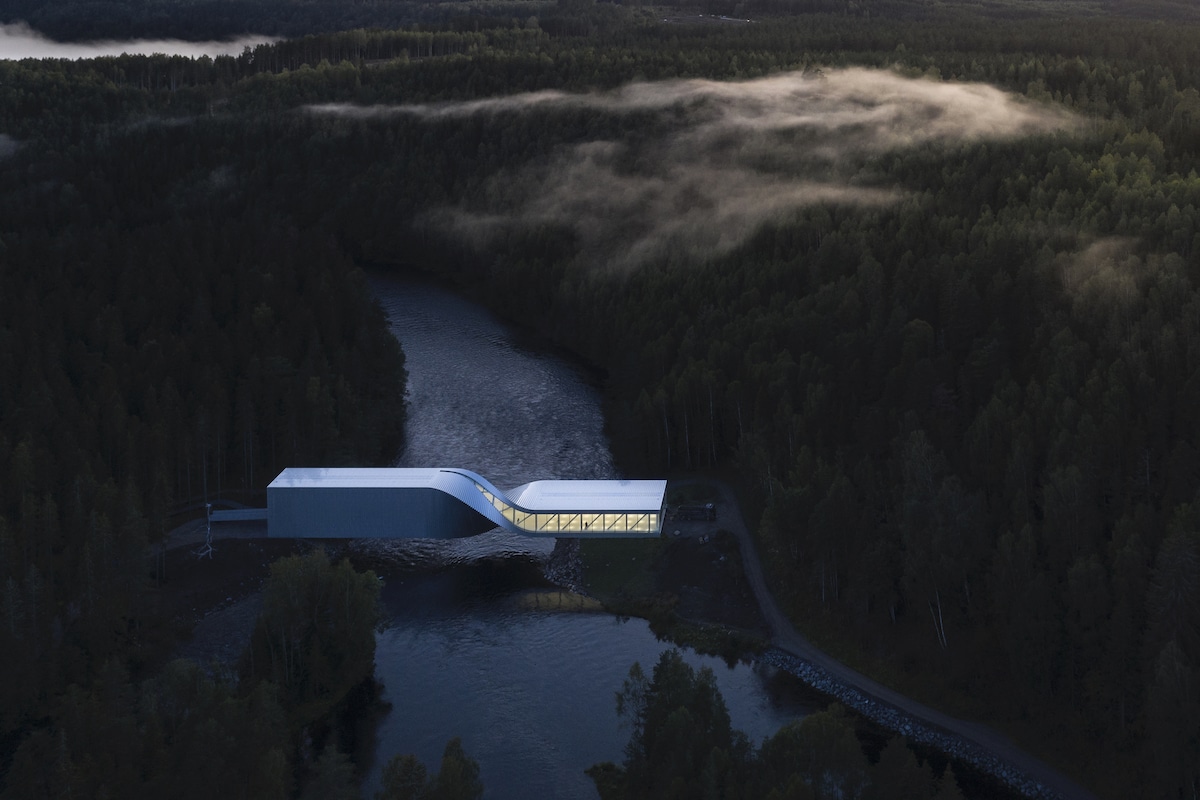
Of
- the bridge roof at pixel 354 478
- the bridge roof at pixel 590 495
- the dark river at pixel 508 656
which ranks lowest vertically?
the dark river at pixel 508 656

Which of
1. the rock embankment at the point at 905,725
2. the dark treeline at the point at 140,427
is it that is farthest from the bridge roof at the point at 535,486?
the rock embankment at the point at 905,725

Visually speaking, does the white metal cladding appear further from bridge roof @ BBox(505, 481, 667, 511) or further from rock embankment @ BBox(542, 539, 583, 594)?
rock embankment @ BBox(542, 539, 583, 594)

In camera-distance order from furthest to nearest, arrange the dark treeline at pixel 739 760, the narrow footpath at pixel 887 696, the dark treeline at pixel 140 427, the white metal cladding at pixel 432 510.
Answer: the white metal cladding at pixel 432 510 → the narrow footpath at pixel 887 696 → the dark treeline at pixel 140 427 → the dark treeline at pixel 739 760

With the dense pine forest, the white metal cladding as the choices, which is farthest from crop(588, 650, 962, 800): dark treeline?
the white metal cladding

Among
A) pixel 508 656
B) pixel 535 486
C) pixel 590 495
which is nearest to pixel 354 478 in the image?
pixel 535 486

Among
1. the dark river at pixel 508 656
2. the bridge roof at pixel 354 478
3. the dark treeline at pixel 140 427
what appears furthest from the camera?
the bridge roof at pixel 354 478

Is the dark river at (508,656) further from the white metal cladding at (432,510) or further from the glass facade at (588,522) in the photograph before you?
the glass facade at (588,522)
